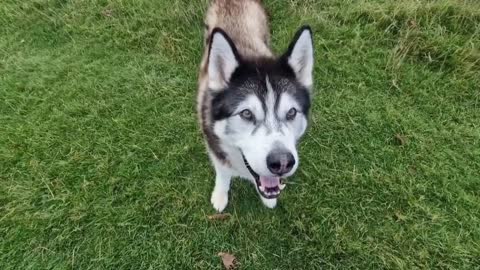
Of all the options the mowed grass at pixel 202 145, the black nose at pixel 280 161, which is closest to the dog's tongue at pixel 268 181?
the black nose at pixel 280 161

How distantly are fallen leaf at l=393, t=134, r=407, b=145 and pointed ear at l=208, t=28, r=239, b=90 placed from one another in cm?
205

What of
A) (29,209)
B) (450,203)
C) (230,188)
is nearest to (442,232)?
(450,203)

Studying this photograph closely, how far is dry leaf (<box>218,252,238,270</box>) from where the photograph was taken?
3262mm

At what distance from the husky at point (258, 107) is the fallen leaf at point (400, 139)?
154 cm

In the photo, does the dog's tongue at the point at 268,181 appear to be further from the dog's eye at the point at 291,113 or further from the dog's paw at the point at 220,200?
the dog's paw at the point at 220,200

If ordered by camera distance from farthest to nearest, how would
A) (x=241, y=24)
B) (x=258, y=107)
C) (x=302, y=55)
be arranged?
(x=241, y=24) < (x=302, y=55) < (x=258, y=107)

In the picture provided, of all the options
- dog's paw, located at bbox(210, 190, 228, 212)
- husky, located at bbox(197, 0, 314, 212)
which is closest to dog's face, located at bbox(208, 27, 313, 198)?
husky, located at bbox(197, 0, 314, 212)

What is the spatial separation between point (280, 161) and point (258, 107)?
14.0 inches

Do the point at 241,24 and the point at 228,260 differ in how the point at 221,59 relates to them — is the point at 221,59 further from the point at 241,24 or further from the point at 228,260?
the point at 228,260

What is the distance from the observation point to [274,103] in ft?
8.41

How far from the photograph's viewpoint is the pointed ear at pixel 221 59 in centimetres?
253

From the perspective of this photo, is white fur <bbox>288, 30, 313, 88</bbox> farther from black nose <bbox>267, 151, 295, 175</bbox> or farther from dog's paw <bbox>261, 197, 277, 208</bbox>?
dog's paw <bbox>261, 197, 277, 208</bbox>

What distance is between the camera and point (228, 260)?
10.8ft

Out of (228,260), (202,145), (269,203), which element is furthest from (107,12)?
(228,260)
